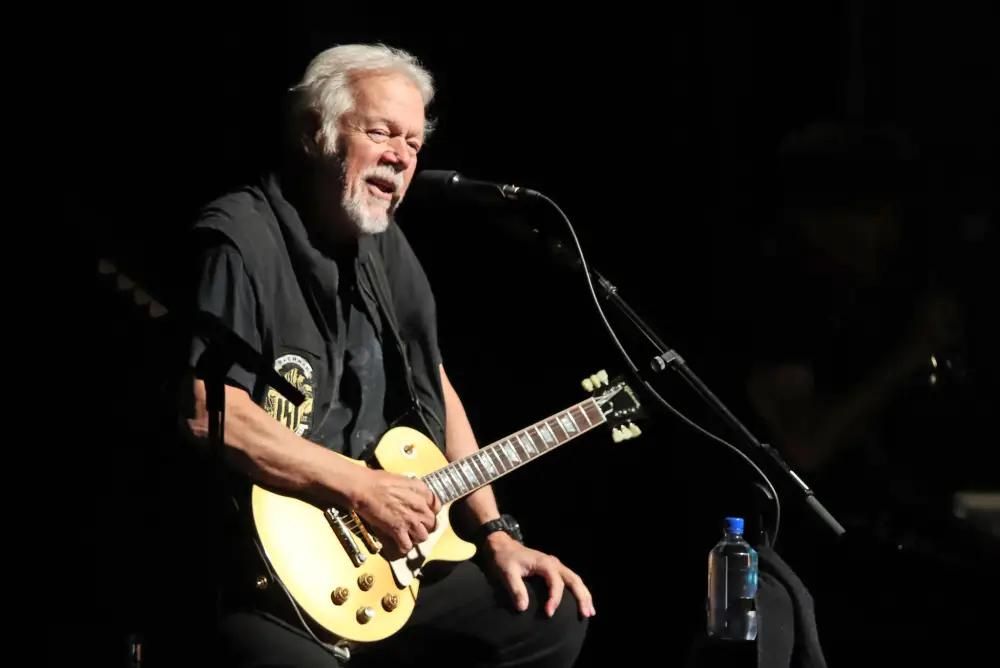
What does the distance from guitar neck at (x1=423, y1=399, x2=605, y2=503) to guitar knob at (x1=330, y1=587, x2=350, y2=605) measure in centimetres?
33

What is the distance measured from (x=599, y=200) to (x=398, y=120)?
92 centimetres

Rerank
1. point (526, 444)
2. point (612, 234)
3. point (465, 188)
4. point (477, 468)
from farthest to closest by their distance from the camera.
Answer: point (612, 234), point (526, 444), point (477, 468), point (465, 188)

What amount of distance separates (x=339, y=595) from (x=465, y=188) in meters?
0.90

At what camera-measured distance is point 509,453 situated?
2.77 m

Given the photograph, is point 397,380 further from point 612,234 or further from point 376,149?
point 612,234

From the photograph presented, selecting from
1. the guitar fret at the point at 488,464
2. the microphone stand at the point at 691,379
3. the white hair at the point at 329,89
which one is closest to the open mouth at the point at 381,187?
the white hair at the point at 329,89

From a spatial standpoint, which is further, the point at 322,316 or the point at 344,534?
the point at 322,316

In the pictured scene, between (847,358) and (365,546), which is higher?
(847,358)

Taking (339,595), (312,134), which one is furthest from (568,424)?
(312,134)

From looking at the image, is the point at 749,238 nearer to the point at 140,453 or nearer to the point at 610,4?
the point at 610,4

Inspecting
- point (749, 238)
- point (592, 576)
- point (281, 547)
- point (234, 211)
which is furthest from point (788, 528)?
point (234, 211)

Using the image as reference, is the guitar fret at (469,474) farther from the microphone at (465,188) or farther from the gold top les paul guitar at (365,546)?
the microphone at (465,188)

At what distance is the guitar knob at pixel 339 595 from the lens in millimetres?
2344

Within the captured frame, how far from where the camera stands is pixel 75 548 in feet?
8.41
